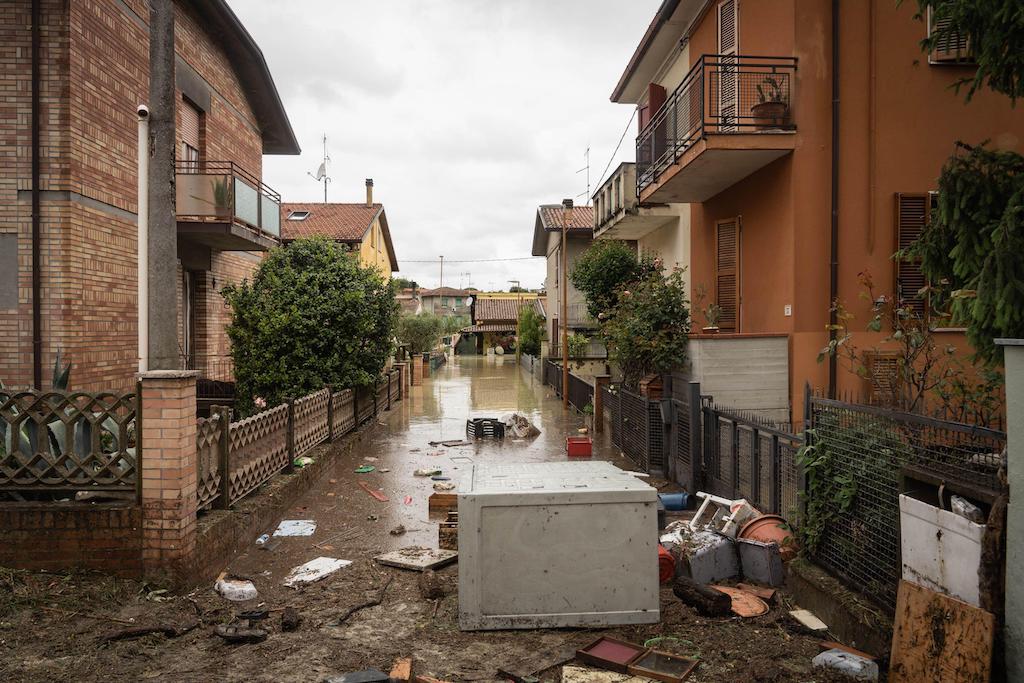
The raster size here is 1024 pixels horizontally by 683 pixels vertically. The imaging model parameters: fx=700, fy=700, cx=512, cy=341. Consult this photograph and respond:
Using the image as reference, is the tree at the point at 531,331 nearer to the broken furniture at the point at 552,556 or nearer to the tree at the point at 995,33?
the broken furniture at the point at 552,556

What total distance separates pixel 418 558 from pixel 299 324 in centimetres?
704

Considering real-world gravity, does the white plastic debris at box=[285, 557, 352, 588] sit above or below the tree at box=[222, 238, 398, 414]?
below

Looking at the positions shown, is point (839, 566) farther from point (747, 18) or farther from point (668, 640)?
point (747, 18)

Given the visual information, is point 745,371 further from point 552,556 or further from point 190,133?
point 190,133

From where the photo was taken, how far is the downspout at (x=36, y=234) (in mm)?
10023

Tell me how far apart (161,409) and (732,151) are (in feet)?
27.6

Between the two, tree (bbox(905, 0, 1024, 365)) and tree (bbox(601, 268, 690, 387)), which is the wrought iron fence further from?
tree (bbox(601, 268, 690, 387))

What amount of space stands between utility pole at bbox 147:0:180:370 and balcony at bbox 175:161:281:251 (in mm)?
8022

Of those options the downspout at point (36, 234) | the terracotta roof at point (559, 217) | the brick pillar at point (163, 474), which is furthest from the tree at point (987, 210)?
the terracotta roof at point (559, 217)

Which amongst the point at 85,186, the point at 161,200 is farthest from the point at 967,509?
the point at 85,186

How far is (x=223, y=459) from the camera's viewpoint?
6715 mm

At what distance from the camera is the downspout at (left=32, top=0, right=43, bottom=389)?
10.0 metres

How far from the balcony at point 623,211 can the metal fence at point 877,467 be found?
412 inches

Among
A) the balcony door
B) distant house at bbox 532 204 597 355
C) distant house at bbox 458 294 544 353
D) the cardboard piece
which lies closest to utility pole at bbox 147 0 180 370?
the cardboard piece
